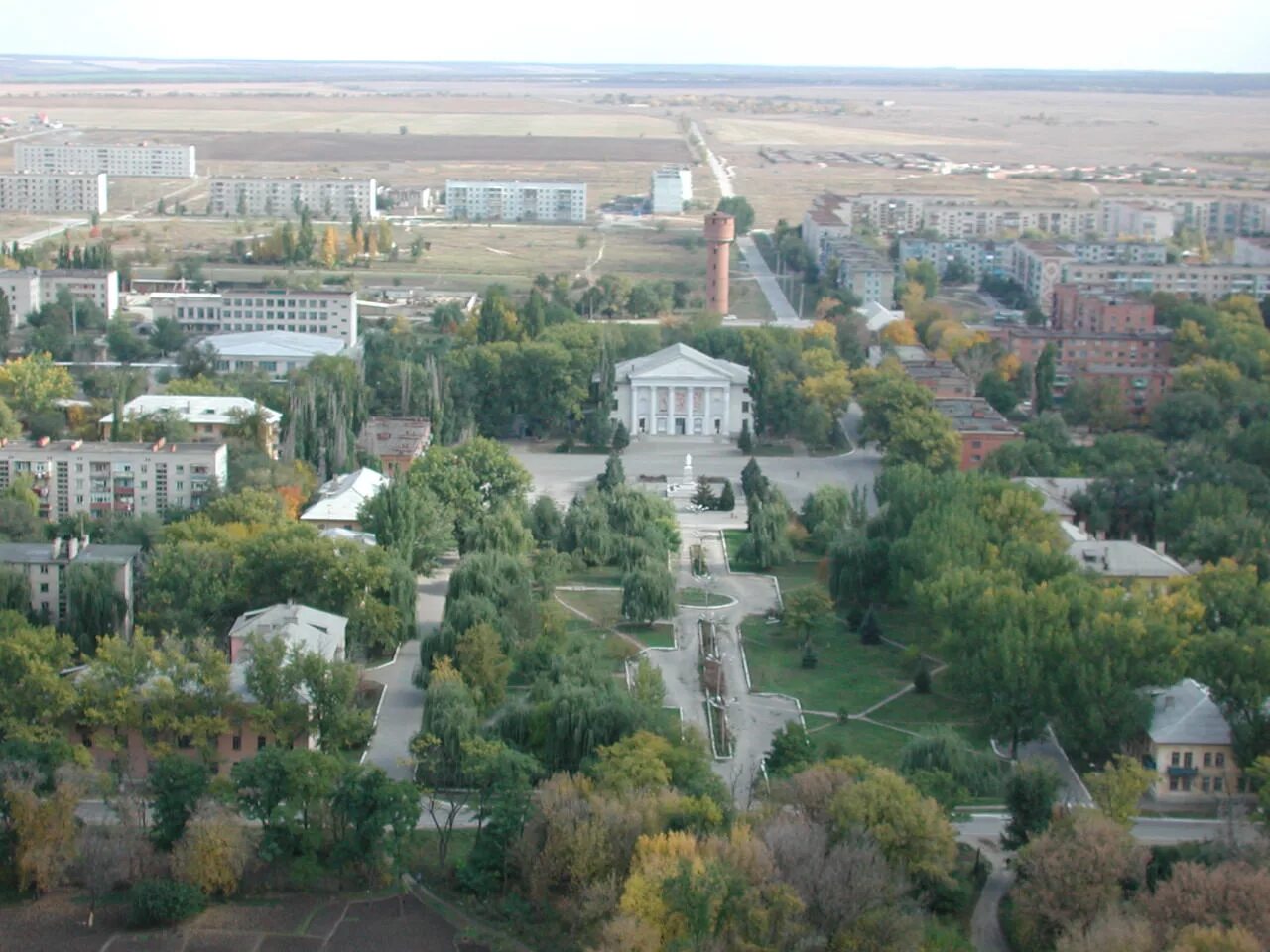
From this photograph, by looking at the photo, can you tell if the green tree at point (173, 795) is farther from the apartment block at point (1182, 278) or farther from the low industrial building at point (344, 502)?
the apartment block at point (1182, 278)

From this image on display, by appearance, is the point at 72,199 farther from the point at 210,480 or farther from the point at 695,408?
the point at 210,480

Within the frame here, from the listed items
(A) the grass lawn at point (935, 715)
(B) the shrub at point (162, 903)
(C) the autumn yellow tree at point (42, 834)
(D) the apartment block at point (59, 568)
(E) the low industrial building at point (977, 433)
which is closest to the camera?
(B) the shrub at point (162, 903)

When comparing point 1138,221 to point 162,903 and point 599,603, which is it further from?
point 162,903

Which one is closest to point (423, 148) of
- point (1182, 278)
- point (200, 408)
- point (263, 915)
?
point (1182, 278)

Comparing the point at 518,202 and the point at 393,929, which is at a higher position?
the point at 518,202

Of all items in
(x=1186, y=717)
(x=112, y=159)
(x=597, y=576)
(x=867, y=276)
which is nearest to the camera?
(x=1186, y=717)

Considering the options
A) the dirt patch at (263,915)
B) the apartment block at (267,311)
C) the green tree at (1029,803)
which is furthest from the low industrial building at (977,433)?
the dirt patch at (263,915)

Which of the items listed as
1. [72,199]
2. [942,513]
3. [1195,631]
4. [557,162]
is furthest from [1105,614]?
[557,162]
